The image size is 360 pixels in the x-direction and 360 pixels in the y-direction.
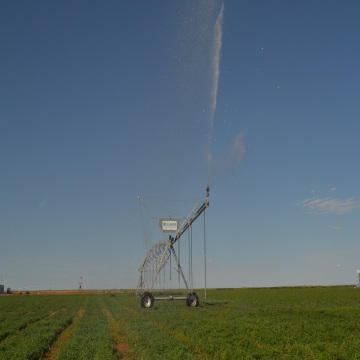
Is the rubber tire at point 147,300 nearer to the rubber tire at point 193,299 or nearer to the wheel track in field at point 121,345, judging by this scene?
the rubber tire at point 193,299

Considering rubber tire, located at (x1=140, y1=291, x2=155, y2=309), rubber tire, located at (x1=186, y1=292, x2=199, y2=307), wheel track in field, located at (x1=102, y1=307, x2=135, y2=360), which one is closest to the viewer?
wheel track in field, located at (x1=102, y1=307, x2=135, y2=360)

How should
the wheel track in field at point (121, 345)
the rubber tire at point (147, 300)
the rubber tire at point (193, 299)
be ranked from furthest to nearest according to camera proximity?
the rubber tire at point (147, 300) < the rubber tire at point (193, 299) < the wheel track in field at point (121, 345)

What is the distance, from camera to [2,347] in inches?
829

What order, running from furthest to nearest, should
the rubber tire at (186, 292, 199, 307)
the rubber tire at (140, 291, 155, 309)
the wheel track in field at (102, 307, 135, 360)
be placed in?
1. the rubber tire at (140, 291, 155, 309)
2. the rubber tire at (186, 292, 199, 307)
3. the wheel track in field at (102, 307, 135, 360)

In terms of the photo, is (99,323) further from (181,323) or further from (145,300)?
(145,300)

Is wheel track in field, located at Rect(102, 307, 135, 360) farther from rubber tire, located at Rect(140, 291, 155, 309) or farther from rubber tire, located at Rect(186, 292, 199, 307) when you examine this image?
rubber tire, located at Rect(186, 292, 199, 307)

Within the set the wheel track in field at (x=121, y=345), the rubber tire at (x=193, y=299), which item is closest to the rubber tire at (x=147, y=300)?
the rubber tire at (x=193, y=299)

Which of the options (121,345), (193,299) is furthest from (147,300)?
(121,345)

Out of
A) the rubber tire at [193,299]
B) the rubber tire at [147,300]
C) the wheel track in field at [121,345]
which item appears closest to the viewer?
the wheel track in field at [121,345]

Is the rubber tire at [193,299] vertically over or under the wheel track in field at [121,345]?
over

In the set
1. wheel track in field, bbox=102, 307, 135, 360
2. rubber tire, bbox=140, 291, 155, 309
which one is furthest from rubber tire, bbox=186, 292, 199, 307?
wheel track in field, bbox=102, 307, 135, 360

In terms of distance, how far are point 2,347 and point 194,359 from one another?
997cm

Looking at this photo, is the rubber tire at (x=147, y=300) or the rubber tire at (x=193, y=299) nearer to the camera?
the rubber tire at (x=193, y=299)

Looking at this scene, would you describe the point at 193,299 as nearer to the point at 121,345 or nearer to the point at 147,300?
the point at 147,300
